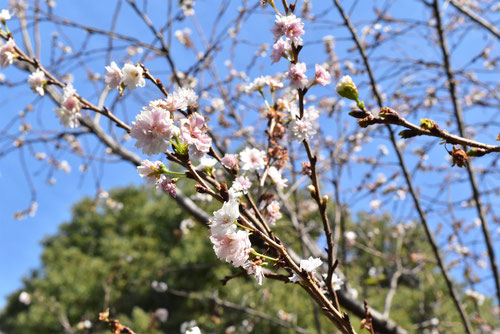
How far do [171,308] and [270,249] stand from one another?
38.0ft

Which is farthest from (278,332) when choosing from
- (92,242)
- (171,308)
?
(92,242)

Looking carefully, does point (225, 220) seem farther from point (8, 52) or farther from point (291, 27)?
point (8, 52)

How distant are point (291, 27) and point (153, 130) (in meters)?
0.39

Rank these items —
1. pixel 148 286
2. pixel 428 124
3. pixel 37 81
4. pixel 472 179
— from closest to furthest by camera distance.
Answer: pixel 428 124 → pixel 37 81 → pixel 472 179 → pixel 148 286

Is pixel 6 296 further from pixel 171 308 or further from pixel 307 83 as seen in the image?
pixel 307 83

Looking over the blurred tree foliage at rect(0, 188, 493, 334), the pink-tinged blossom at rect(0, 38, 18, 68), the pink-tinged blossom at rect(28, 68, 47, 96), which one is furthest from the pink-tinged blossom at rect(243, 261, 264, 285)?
the blurred tree foliage at rect(0, 188, 493, 334)

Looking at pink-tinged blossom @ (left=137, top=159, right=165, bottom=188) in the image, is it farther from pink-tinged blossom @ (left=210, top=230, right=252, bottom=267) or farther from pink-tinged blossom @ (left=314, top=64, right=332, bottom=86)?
pink-tinged blossom @ (left=314, top=64, right=332, bottom=86)

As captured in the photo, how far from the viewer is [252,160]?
0.97 meters

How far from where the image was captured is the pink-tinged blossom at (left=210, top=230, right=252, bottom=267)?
61cm

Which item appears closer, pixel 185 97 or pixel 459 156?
pixel 459 156

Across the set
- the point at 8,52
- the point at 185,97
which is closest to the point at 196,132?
the point at 185,97

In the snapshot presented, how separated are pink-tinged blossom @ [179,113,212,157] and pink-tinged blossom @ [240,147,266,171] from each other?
7.2 inches

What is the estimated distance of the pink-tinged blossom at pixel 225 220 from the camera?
1.95 ft

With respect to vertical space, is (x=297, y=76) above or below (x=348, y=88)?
above
